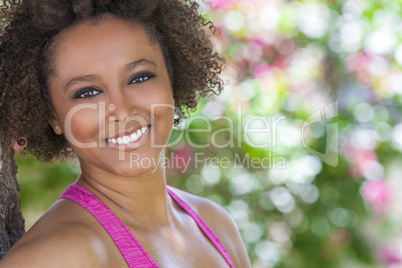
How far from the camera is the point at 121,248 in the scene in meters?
1.98

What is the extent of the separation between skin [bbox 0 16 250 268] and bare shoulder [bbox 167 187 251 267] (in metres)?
0.26

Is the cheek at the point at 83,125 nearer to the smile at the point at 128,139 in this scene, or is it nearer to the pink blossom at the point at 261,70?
the smile at the point at 128,139

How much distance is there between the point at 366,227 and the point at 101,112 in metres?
2.50

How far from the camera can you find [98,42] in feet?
7.09

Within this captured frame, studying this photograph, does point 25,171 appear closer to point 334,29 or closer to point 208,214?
point 208,214

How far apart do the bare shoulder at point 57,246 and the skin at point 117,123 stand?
14 mm

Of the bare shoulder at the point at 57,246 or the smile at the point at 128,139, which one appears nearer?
the bare shoulder at the point at 57,246

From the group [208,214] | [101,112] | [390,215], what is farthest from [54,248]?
[390,215]

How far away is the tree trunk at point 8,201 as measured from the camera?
84.1 inches

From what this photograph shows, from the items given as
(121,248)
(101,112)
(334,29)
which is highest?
(334,29)

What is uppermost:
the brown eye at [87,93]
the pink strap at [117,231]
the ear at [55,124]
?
the brown eye at [87,93]

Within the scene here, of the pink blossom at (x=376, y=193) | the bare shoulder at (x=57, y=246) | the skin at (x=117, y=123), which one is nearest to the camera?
the bare shoulder at (x=57, y=246)

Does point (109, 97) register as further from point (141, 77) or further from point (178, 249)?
point (178, 249)

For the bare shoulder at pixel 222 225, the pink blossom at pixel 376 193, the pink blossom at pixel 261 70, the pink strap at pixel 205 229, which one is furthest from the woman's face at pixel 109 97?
the pink blossom at pixel 376 193
